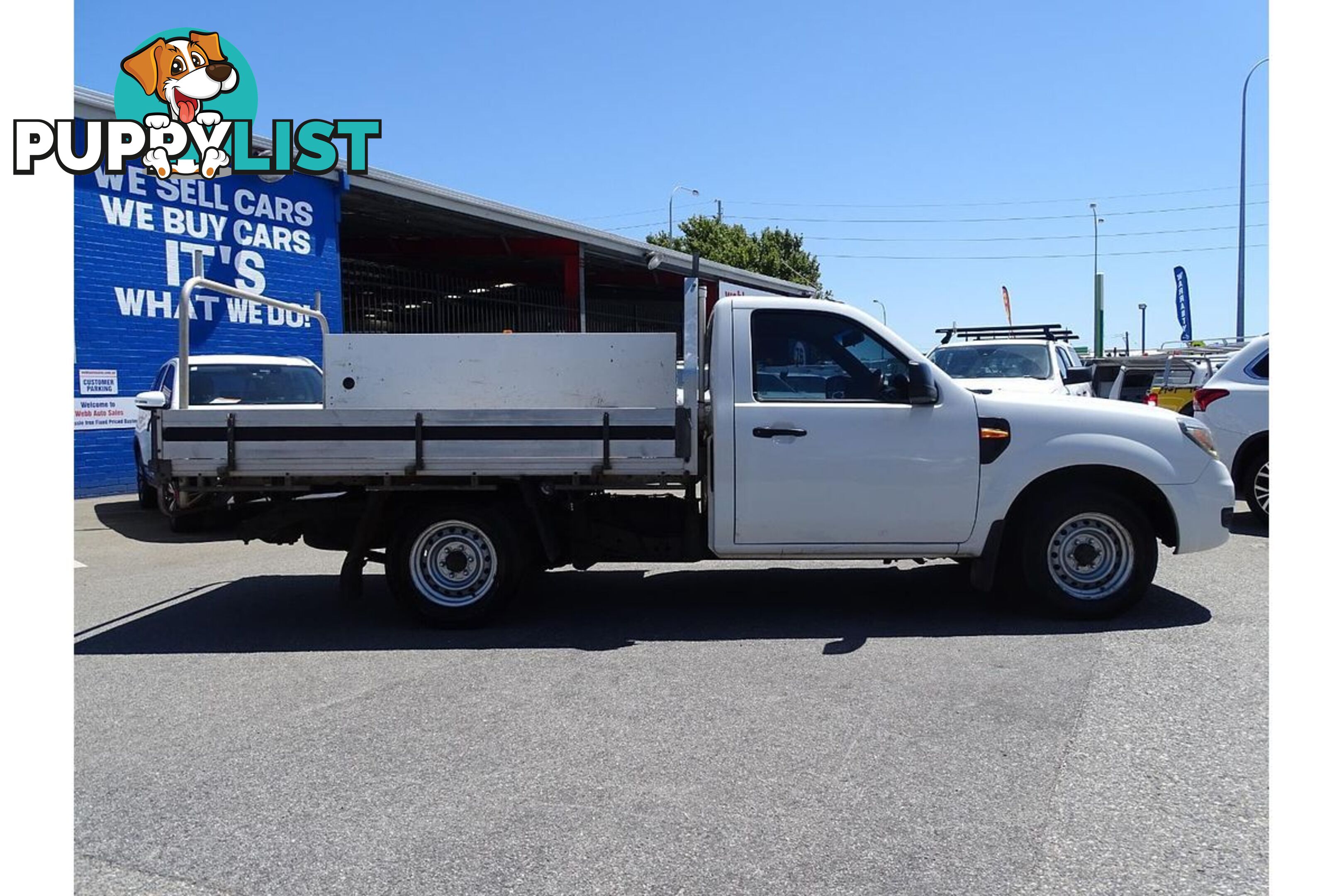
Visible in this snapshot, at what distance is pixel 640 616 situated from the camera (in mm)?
7055

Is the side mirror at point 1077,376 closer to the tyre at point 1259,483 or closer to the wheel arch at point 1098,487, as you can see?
the tyre at point 1259,483

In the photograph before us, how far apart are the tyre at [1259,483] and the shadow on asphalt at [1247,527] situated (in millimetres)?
104

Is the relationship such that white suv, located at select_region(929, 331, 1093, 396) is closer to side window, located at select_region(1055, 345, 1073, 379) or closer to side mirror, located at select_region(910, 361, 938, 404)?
side window, located at select_region(1055, 345, 1073, 379)

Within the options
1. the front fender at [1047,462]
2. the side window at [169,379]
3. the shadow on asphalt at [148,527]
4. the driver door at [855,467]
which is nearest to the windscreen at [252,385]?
the side window at [169,379]

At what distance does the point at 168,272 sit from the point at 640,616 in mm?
10959

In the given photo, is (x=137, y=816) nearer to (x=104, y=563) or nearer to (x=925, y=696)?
(x=925, y=696)

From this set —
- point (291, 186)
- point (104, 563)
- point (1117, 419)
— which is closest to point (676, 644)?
point (1117, 419)

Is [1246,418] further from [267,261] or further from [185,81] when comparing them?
[185,81]

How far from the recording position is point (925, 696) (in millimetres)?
5219

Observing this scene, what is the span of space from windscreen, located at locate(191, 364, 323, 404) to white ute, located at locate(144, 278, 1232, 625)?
4.69 metres

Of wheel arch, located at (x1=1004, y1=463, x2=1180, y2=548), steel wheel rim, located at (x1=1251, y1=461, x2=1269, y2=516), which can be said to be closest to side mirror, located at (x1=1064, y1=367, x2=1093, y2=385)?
steel wheel rim, located at (x1=1251, y1=461, x2=1269, y2=516)

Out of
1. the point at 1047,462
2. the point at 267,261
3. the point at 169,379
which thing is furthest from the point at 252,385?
the point at 1047,462

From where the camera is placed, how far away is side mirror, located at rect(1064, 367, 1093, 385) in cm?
1329

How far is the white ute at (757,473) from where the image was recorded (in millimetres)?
6453
